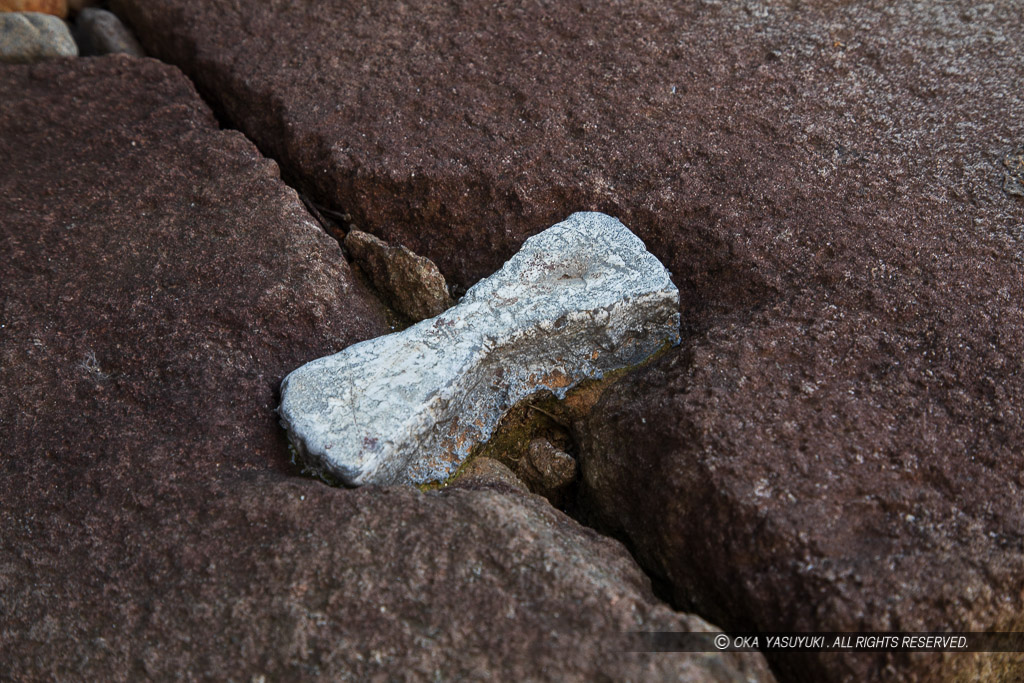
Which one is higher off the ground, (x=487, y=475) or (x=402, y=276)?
(x=402, y=276)

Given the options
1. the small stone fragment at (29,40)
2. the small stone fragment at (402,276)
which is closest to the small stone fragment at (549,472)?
the small stone fragment at (402,276)

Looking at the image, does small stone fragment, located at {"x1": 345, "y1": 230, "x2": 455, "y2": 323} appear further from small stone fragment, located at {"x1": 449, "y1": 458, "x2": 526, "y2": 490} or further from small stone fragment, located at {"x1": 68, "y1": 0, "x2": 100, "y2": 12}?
small stone fragment, located at {"x1": 68, "y1": 0, "x2": 100, "y2": 12}

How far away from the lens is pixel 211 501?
140 centimetres

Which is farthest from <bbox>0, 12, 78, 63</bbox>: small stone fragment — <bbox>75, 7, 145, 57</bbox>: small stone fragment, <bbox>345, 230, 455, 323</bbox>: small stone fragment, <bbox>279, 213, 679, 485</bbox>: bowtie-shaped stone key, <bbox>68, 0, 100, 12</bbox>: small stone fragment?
<bbox>279, 213, 679, 485</bbox>: bowtie-shaped stone key

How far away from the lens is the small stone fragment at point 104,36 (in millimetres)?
2516

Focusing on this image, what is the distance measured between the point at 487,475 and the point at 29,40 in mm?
1865

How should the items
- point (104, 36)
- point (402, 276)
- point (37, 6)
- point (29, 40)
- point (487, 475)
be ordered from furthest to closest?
point (37, 6) → point (104, 36) → point (29, 40) → point (402, 276) → point (487, 475)

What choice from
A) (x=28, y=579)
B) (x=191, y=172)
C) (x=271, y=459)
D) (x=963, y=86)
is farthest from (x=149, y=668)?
(x=963, y=86)

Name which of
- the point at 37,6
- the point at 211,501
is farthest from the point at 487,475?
the point at 37,6

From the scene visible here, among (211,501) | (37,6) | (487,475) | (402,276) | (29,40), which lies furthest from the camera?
(37,6)

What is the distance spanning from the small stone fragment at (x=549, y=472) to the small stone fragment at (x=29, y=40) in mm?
1814

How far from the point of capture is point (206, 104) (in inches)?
89.4

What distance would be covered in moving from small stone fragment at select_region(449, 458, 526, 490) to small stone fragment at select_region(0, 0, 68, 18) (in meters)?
2.16

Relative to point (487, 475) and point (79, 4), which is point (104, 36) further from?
point (487, 475)
